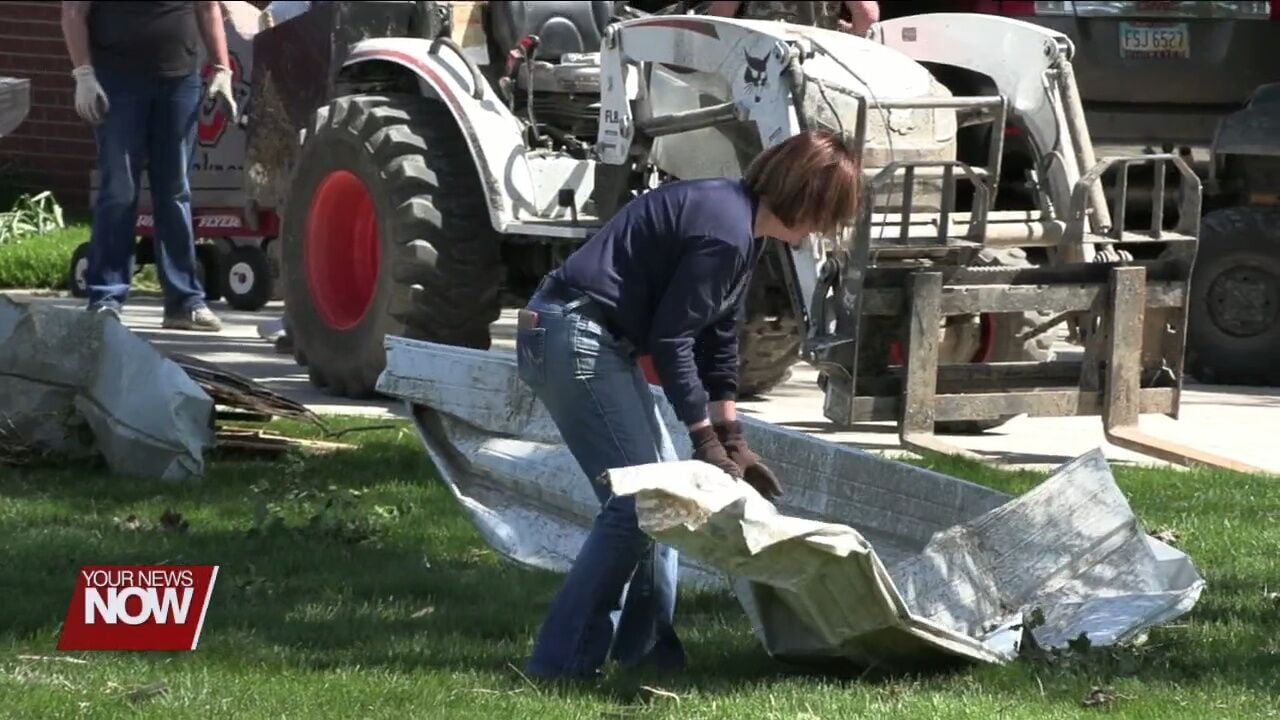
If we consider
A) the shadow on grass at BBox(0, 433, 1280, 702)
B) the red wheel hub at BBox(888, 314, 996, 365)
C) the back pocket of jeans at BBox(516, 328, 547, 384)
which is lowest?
the shadow on grass at BBox(0, 433, 1280, 702)

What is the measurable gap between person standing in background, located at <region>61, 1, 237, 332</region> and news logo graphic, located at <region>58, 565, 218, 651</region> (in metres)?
5.61

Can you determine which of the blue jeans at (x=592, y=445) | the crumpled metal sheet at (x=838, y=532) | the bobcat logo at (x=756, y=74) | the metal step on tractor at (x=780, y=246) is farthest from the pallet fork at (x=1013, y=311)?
the blue jeans at (x=592, y=445)

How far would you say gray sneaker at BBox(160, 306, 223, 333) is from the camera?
12.9 metres

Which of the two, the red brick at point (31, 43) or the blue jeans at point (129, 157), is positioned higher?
the red brick at point (31, 43)

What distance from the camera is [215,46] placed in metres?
12.4

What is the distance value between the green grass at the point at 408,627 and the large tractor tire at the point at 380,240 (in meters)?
2.00

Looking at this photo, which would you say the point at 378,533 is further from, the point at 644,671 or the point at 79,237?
the point at 79,237

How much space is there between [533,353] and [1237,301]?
24.6 ft

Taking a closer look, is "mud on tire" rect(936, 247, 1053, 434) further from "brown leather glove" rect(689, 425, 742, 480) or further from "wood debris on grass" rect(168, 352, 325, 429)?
"brown leather glove" rect(689, 425, 742, 480)

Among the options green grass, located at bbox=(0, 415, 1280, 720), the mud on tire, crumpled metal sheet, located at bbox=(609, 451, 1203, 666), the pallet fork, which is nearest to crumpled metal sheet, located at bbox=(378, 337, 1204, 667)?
crumpled metal sheet, located at bbox=(609, 451, 1203, 666)

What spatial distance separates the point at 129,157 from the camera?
12.1 metres

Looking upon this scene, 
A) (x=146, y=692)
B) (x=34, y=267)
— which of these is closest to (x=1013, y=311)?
(x=146, y=692)

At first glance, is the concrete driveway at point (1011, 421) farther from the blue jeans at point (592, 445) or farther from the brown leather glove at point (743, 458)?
the blue jeans at point (592, 445)

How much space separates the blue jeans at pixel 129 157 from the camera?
12.1m
